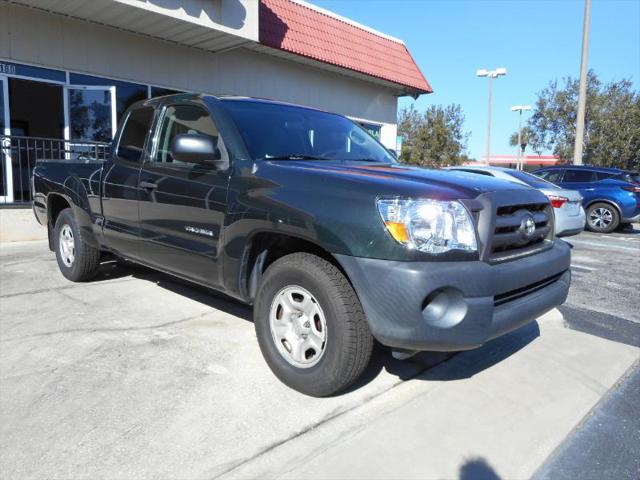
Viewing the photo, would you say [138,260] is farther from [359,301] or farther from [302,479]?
[302,479]

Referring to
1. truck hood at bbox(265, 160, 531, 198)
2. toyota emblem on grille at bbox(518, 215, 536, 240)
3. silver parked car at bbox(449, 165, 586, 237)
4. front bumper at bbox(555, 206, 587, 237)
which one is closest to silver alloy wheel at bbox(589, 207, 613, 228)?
silver parked car at bbox(449, 165, 586, 237)

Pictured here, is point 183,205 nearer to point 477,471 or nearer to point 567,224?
point 477,471

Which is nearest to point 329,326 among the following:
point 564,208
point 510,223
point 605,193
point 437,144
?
point 510,223

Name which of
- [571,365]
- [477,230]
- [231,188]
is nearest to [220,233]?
[231,188]

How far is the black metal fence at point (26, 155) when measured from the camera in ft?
29.5

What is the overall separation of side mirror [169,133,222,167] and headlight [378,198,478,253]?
1.29 m

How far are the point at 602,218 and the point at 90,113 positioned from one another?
12420mm

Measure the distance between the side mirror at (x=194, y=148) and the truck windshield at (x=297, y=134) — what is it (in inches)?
10.4

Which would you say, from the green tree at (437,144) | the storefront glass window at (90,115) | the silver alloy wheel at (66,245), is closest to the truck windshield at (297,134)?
the silver alloy wheel at (66,245)

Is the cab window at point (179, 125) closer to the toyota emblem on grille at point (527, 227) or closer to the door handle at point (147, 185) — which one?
the door handle at point (147, 185)

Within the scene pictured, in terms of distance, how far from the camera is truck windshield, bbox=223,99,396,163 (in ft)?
11.4

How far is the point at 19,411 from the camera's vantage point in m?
2.71

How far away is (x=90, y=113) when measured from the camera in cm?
1051

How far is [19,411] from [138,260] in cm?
180
